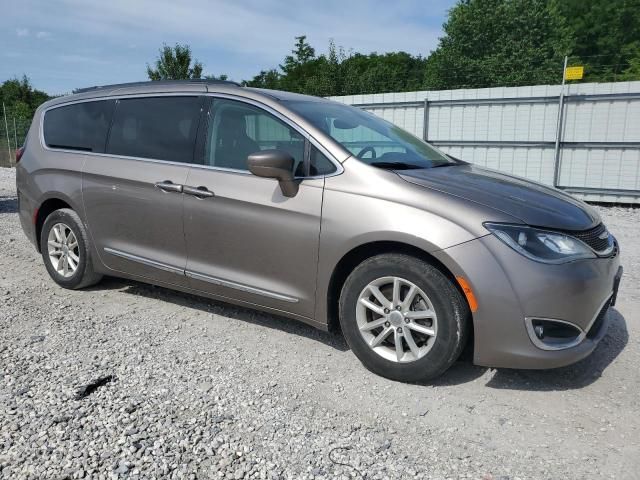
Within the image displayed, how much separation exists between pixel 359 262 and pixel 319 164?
67 centimetres

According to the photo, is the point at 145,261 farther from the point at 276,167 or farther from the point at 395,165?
the point at 395,165

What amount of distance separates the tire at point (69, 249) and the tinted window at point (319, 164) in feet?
7.54

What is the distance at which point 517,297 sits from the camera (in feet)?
9.10

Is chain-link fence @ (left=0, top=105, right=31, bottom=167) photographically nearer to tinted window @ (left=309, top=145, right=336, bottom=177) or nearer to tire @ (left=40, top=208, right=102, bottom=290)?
tire @ (left=40, top=208, right=102, bottom=290)

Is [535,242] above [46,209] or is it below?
Answer: above

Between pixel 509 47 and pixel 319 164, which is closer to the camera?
pixel 319 164

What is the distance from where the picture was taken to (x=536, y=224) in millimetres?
2850

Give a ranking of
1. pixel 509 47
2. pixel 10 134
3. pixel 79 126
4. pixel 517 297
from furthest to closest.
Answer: pixel 509 47, pixel 10 134, pixel 79 126, pixel 517 297

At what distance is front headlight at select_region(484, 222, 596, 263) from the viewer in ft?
9.15

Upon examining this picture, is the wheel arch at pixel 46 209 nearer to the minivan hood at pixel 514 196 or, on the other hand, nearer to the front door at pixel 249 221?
the front door at pixel 249 221

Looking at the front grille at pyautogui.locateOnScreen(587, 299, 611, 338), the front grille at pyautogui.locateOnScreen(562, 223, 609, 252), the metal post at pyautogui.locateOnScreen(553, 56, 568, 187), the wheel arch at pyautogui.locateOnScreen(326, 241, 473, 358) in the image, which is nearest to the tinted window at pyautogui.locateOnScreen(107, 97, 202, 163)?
the wheel arch at pyautogui.locateOnScreen(326, 241, 473, 358)

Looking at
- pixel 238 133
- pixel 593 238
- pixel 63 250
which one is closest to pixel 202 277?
pixel 238 133

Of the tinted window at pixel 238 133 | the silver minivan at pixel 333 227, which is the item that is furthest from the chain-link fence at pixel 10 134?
the tinted window at pixel 238 133

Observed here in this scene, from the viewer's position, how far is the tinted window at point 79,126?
14.8ft
